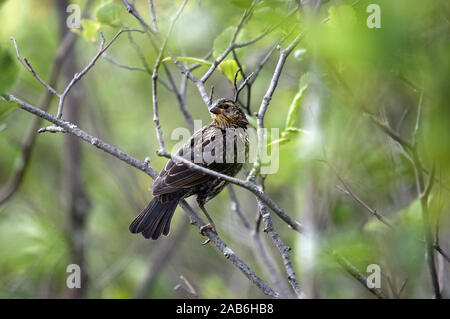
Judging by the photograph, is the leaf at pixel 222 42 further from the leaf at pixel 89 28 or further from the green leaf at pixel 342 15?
the green leaf at pixel 342 15

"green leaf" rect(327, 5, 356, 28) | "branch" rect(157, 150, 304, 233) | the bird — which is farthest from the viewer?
the bird

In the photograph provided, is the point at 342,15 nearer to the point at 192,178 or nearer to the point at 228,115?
the point at 192,178

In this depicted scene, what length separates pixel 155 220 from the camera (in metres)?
4.02

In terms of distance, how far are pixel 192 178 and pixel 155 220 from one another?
432mm

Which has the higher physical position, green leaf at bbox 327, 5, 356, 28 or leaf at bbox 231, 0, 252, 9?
leaf at bbox 231, 0, 252, 9

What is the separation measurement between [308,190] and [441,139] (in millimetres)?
3416

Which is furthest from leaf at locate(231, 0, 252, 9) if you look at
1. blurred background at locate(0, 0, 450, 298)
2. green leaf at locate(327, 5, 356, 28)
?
green leaf at locate(327, 5, 356, 28)

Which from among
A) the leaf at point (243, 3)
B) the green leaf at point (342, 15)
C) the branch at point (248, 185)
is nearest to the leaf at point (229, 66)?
the leaf at point (243, 3)

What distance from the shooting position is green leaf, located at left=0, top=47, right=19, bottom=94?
66.0 inches

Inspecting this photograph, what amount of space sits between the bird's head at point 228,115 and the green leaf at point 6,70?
2718 millimetres

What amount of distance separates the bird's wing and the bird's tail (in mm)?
219

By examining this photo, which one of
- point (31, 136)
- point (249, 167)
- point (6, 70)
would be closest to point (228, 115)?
point (249, 167)

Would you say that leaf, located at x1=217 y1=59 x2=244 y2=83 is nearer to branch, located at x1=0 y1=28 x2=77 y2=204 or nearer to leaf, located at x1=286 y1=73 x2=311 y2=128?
leaf, located at x1=286 y1=73 x2=311 y2=128

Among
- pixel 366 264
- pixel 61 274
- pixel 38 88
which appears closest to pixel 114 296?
pixel 61 274
